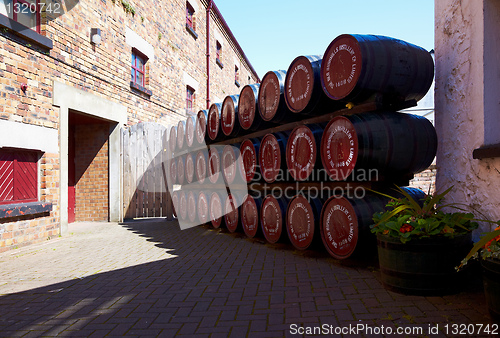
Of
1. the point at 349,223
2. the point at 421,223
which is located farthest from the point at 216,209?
the point at 421,223

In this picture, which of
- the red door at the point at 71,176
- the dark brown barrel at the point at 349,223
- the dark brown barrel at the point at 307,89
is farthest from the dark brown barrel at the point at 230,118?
the red door at the point at 71,176

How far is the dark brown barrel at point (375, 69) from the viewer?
365 cm

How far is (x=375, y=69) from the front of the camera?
3631 millimetres

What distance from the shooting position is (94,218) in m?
8.69

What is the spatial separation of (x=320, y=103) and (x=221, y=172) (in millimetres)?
2712

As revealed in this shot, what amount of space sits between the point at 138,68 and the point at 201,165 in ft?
14.1

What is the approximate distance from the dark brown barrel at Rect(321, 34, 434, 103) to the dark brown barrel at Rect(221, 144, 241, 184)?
2529 mm

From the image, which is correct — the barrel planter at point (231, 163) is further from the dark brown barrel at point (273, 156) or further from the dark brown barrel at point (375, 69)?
the dark brown barrel at point (375, 69)

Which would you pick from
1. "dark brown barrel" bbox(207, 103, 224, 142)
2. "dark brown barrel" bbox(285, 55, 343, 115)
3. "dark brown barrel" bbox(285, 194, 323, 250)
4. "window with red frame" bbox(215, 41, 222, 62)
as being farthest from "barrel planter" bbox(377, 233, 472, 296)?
"window with red frame" bbox(215, 41, 222, 62)

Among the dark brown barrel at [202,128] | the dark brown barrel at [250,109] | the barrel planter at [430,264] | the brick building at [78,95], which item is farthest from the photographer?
the dark brown barrel at [202,128]

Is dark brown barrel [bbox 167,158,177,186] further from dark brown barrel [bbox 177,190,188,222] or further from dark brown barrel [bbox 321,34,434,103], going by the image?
dark brown barrel [bbox 321,34,434,103]

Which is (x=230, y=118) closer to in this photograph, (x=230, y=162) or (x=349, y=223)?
(x=230, y=162)

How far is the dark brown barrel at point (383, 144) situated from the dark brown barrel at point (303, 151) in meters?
0.41

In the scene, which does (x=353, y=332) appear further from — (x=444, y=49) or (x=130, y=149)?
(x=130, y=149)
